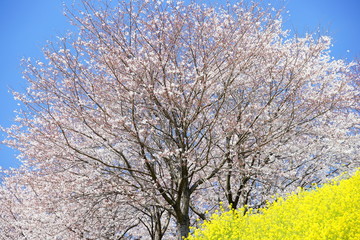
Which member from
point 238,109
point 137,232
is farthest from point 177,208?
point 137,232

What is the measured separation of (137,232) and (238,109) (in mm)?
8103

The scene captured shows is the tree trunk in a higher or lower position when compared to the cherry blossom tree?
lower

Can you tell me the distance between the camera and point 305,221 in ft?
20.7

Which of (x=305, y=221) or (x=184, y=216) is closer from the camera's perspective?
(x=305, y=221)

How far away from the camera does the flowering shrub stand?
5.79 m

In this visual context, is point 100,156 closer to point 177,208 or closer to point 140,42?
point 177,208

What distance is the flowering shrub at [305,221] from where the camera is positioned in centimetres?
579

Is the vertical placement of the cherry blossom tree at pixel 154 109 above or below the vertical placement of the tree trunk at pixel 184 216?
above

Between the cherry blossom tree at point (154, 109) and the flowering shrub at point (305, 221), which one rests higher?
the cherry blossom tree at point (154, 109)

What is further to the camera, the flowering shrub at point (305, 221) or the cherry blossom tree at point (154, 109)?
the cherry blossom tree at point (154, 109)

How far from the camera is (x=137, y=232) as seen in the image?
51.3 feet

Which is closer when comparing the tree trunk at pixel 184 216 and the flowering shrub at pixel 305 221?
the flowering shrub at pixel 305 221

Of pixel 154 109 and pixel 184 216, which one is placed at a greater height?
pixel 154 109

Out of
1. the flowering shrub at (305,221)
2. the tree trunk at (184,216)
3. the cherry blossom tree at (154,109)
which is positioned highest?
the cherry blossom tree at (154,109)
